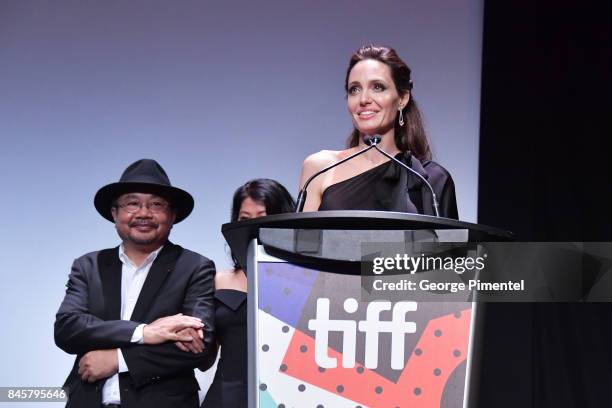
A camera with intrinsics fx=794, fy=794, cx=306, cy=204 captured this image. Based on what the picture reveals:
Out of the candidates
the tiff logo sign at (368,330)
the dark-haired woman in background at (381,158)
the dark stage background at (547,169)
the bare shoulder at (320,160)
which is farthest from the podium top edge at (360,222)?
the dark stage background at (547,169)

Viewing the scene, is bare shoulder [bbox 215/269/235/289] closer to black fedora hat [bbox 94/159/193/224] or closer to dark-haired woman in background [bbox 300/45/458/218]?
black fedora hat [bbox 94/159/193/224]

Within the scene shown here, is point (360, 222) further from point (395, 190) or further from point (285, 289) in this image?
point (395, 190)

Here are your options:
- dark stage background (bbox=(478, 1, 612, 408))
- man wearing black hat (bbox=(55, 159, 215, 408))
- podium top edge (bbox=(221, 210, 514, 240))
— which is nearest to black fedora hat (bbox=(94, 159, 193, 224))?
man wearing black hat (bbox=(55, 159, 215, 408))

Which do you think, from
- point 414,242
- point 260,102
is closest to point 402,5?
point 260,102

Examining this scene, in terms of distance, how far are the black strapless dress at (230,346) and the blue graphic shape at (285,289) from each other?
4.63 ft

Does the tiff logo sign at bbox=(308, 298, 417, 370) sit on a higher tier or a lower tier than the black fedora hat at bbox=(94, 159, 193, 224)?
lower

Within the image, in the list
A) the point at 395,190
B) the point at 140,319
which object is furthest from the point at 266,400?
the point at 140,319

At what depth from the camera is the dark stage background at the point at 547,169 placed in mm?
3246

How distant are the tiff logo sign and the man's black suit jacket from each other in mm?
1256

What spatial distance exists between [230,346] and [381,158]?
100 centimetres

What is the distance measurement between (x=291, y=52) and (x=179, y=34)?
0.54 m

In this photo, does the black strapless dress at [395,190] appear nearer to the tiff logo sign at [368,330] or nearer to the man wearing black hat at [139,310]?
the tiff logo sign at [368,330]

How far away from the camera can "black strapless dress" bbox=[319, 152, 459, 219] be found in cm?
176

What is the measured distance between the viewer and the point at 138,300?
8.19 ft
